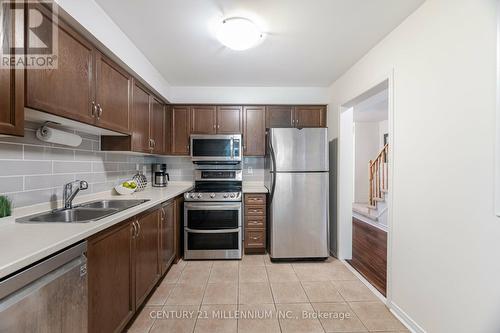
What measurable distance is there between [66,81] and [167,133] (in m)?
2.00

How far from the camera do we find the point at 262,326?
1.85 metres

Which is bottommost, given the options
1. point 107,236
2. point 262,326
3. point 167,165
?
point 262,326

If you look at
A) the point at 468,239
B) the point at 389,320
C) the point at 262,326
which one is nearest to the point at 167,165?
the point at 262,326

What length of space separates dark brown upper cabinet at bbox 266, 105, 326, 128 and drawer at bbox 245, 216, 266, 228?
136 cm

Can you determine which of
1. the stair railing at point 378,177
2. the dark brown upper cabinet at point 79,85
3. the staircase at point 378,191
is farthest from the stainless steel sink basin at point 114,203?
the stair railing at point 378,177

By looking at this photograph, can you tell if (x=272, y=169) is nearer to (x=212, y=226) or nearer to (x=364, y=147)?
(x=212, y=226)

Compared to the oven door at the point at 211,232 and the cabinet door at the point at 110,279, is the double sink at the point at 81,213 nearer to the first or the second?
the cabinet door at the point at 110,279

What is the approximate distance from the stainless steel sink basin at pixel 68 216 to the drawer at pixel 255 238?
1882 mm

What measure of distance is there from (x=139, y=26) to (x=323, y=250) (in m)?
3.15

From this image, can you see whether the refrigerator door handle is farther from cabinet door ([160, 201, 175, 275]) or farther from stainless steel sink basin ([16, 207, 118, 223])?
stainless steel sink basin ([16, 207, 118, 223])

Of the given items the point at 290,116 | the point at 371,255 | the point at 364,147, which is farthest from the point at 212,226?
the point at 364,147

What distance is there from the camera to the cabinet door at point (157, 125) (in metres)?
2.97

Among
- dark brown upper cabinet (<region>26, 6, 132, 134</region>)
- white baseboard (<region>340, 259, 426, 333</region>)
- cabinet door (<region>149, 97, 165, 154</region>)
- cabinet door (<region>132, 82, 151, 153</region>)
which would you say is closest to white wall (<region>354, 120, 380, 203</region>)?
white baseboard (<region>340, 259, 426, 333</region>)

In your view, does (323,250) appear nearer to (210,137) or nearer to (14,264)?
(210,137)
